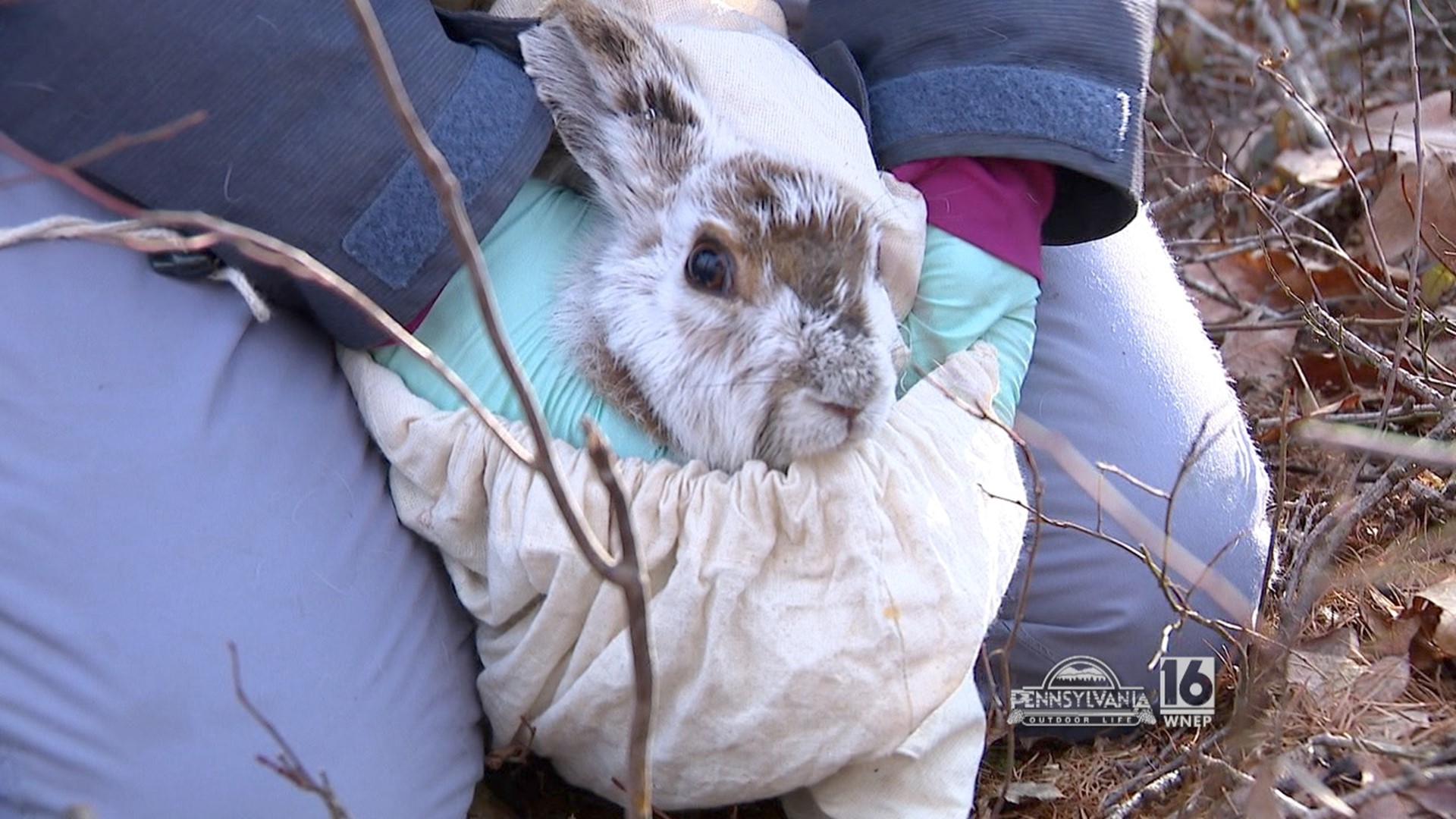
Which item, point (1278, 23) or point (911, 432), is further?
point (1278, 23)

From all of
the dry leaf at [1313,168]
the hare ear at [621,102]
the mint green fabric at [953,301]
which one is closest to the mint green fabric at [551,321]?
the mint green fabric at [953,301]

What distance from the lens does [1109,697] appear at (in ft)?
8.68

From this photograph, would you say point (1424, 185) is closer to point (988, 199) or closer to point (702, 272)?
point (988, 199)


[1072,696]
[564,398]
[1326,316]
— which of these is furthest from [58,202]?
[1326,316]

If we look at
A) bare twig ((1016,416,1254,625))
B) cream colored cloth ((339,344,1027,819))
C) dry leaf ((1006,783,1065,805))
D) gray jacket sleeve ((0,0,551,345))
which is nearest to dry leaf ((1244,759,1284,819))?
bare twig ((1016,416,1254,625))

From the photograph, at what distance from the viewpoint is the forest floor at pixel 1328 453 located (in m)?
2.07

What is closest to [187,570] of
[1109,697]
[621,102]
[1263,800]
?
[621,102]

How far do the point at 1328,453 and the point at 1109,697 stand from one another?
97 centimetres

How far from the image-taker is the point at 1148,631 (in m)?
2.62

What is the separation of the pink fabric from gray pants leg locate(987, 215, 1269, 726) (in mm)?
380

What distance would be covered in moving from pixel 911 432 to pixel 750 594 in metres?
0.38

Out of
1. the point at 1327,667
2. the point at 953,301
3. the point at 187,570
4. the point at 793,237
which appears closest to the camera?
the point at 187,570

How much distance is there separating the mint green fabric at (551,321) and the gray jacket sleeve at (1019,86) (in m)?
0.21

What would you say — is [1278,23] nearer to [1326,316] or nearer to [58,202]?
[1326,316]
